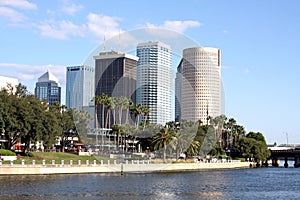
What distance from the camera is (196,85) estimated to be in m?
71.2

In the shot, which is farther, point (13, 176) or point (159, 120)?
point (13, 176)

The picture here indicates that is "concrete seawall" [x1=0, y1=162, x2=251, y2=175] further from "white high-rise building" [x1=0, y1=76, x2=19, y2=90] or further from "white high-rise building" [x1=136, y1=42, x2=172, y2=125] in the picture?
"white high-rise building" [x1=0, y1=76, x2=19, y2=90]

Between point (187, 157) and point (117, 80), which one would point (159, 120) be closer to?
point (117, 80)

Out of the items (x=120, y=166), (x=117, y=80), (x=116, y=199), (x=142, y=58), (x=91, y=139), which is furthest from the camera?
(x=120, y=166)

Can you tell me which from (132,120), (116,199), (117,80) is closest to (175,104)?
(117,80)

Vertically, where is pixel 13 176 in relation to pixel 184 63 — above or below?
below

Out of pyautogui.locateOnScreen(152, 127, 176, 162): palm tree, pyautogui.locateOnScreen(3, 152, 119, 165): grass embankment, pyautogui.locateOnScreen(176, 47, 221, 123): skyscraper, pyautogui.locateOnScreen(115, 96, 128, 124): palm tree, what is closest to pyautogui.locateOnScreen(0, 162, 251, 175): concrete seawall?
pyautogui.locateOnScreen(3, 152, 119, 165): grass embankment

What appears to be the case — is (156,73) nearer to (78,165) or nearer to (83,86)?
(83,86)

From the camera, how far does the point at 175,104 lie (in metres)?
62.8

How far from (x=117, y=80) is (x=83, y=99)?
509cm

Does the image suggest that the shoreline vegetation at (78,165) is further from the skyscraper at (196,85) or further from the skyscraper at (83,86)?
the skyscraper at (83,86)

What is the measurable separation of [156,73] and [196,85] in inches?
485

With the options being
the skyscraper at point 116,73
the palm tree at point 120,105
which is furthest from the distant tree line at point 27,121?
the skyscraper at point 116,73

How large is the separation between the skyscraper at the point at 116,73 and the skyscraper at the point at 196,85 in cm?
585
